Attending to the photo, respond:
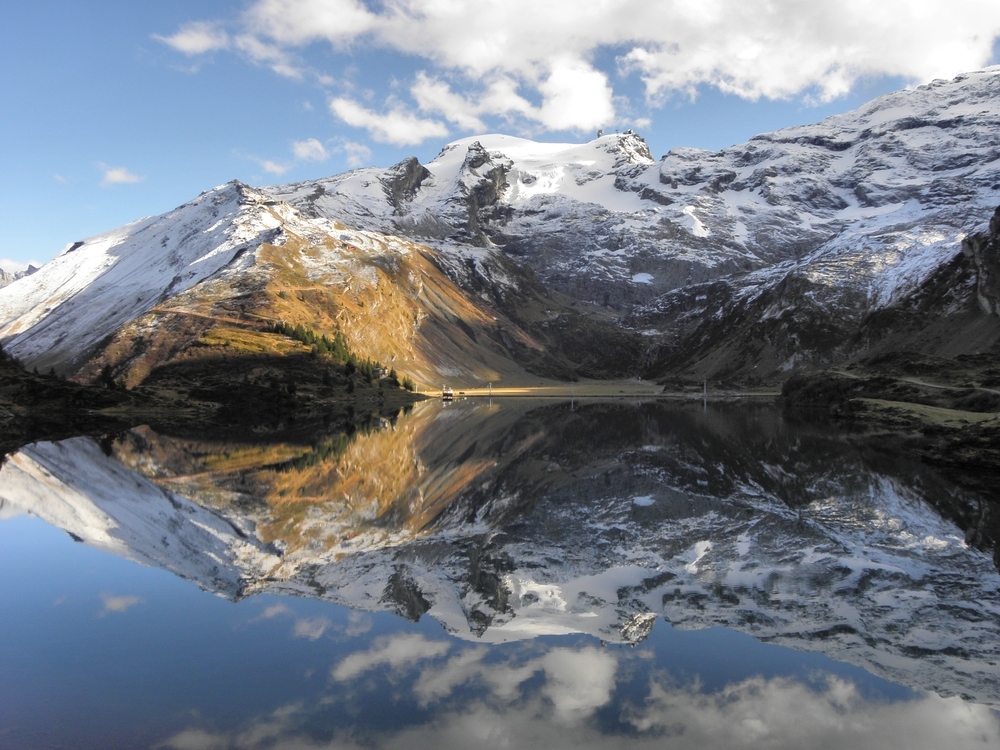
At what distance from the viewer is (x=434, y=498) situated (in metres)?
43.1

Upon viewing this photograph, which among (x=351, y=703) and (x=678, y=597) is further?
(x=678, y=597)

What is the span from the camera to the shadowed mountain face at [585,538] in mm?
21500

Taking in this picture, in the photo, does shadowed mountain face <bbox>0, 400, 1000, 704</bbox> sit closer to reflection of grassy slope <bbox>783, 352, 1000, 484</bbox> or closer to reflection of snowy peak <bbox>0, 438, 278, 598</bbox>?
reflection of snowy peak <bbox>0, 438, 278, 598</bbox>

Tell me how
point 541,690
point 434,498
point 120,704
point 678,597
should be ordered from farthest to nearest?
point 434,498 < point 678,597 < point 541,690 < point 120,704

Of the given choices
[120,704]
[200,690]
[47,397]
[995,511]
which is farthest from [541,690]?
[47,397]

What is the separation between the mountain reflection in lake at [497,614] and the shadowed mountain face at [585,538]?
0.16 metres

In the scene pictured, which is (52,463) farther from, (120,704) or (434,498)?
(120,704)

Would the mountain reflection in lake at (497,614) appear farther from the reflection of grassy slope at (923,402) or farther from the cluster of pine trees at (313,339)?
the cluster of pine trees at (313,339)

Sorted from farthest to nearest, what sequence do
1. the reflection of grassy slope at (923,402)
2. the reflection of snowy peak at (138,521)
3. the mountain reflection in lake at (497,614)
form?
the reflection of grassy slope at (923,402) → the reflection of snowy peak at (138,521) → the mountain reflection in lake at (497,614)

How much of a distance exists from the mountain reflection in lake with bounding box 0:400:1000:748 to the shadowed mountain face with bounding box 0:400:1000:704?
16cm

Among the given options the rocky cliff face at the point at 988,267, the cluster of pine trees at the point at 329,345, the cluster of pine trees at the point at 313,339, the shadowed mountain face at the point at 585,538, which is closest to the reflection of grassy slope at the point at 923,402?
the shadowed mountain face at the point at 585,538

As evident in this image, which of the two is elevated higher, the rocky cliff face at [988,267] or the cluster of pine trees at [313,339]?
the rocky cliff face at [988,267]

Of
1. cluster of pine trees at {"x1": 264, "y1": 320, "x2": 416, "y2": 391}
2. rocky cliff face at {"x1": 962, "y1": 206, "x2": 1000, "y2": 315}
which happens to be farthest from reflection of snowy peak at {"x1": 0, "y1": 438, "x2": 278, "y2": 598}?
rocky cliff face at {"x1": 962, "y1": 206, "x2": 1000, "y2": 315}

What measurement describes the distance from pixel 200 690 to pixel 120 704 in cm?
163
